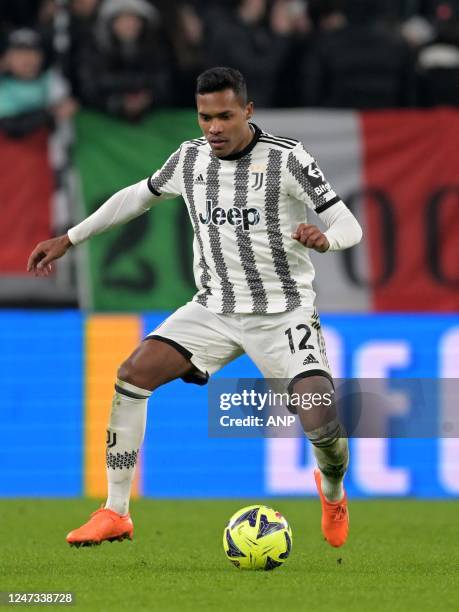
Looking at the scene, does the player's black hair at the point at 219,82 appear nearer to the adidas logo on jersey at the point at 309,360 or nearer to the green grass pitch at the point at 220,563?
the adidas logo on jersey at the point at 309,360

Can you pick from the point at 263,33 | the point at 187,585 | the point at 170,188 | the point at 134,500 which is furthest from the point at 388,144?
the point at 187,585

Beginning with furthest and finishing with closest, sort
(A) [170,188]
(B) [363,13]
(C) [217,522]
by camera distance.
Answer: (B) [363,13] < (C) [217,522] < (A) [170,188]

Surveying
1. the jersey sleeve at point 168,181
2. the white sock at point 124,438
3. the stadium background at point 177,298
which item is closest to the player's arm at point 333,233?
the jersey sleeve at point 168,181

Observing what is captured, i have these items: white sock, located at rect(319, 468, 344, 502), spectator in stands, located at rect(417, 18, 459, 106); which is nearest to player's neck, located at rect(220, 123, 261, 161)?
white sock, located at rect(319, 468, 344, 502)

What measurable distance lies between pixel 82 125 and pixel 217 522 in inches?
151

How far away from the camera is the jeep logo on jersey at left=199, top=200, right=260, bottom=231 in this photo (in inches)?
280

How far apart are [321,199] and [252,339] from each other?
0.75 meters

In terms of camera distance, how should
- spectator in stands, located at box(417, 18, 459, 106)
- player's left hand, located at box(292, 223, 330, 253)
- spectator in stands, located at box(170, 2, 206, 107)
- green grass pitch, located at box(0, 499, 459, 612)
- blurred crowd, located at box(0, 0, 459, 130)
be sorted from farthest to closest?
spectator in stands, located at box(417, 18, 459, 106), spectator in stands, located at box(170, 2, 206, 107), blurred crowd, located at box(0, 0, 459, 130), player's left hand, located at box(292, 223, 330, 253), green grass pitch, located at box(0, 499, 459, 612)

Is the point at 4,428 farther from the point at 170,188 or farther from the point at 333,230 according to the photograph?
the point at 333,230

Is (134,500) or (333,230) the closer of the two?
(333,230)

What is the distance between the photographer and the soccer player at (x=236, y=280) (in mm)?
6984

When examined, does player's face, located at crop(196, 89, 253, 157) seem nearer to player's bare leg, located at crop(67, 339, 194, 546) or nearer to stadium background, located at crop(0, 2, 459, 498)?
player's bare leg, located at crop(67, 339, 194, 546)

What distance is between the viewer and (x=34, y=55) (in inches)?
463

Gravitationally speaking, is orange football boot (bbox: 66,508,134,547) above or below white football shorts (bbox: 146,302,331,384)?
below
